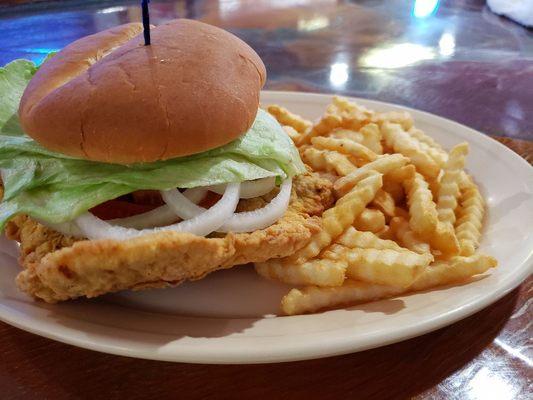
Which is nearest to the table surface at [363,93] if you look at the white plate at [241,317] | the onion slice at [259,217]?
the white plate at [241,317]

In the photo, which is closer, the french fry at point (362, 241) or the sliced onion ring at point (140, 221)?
the sliced onion ring at point (140, 221)

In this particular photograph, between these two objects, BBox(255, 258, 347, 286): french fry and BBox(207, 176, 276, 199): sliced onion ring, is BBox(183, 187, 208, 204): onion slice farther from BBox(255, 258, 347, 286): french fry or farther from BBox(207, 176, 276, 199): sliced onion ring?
BBox(255, 258, 347, 286): french fry

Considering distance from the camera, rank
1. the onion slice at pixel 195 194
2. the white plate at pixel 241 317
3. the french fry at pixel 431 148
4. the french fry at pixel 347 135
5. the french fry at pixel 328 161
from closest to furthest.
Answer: the white plate at pixel 241 317
the onion slice at pixel 195 194
the french fry at pixel 328 161
the french fry at pixel 431 148
the french fry at pixel 347 135

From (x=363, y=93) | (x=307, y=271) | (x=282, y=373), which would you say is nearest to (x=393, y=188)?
(x=307, y=271)

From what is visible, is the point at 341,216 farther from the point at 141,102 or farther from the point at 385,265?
the point at 141,102

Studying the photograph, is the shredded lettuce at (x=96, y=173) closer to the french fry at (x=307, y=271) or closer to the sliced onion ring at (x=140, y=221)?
the sliced onion ring at (x=140, y=221)

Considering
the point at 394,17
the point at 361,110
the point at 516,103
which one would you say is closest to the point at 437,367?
the point at 361,110

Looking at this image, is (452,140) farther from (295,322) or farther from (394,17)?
(394,17)

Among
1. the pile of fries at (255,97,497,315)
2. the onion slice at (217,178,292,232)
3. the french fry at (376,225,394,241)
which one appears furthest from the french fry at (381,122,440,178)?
the onion slice at (217,178,292,232)
